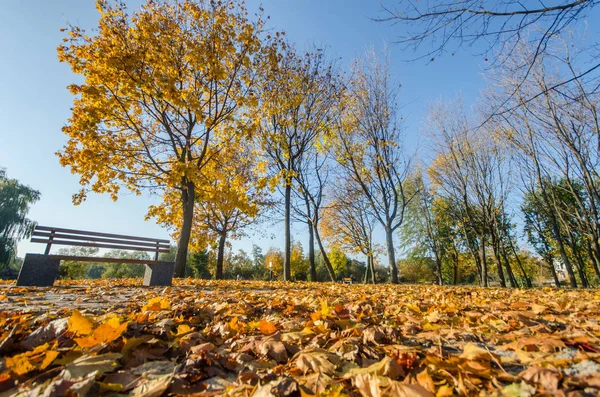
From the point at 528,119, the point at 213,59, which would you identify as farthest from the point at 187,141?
the point at 528,119

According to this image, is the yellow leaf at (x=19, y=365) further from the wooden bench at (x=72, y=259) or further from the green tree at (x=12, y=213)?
the green tree at (x=12, y=213)

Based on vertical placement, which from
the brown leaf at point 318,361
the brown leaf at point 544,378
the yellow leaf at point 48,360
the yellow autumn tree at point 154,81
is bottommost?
the brown leaf at point 318,361

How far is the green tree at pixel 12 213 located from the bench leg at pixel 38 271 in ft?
88.0

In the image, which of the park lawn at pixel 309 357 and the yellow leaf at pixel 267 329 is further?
the yellow leaf at pixel 267 329

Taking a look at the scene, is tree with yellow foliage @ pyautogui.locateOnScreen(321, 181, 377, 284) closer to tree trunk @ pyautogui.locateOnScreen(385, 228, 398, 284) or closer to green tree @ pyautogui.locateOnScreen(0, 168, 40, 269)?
tree trunk @ pyautogui.locateOnScreen(385, 228, 398, 284)

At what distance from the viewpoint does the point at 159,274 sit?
18.7 ft

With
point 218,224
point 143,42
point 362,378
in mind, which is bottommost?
point 362,378

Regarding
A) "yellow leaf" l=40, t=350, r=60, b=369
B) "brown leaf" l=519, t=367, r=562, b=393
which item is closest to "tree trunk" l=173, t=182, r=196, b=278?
"yellow leaf" l=40, t=350, r=60, b=369

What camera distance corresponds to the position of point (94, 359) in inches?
43.4

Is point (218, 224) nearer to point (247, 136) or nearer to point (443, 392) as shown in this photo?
point (247, 136)

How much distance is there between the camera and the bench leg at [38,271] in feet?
15.6

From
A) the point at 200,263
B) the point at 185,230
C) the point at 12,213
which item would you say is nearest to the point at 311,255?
the point at 185,230

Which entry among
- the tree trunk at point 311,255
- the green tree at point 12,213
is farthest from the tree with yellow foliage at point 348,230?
the green tree at point 12,213

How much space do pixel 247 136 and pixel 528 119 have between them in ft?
31.5
